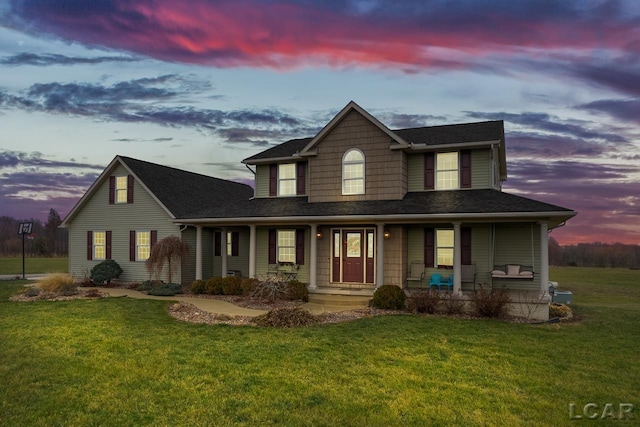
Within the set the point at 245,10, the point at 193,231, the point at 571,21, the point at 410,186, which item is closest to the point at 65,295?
the point at 193,231

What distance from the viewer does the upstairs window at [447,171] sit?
17.2 metres

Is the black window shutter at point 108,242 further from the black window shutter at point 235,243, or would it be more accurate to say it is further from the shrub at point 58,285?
the black window shutter at point 235,243

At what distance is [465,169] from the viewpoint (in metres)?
17.0

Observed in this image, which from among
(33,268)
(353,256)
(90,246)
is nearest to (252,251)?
(353,256)

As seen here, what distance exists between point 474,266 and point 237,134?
61.4 ft

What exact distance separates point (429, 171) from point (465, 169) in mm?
1378

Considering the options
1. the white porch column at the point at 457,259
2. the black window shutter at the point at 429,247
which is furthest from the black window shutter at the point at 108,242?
the white porch column at the point at 457,259

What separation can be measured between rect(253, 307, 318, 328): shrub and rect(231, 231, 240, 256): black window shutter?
1016cm

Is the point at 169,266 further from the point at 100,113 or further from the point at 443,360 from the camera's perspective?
the point at 443,360

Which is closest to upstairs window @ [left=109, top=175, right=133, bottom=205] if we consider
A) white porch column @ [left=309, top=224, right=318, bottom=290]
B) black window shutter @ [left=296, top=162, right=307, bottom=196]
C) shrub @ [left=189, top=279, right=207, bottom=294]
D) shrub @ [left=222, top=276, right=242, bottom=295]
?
shrub @ [left=189, top=279, right=207, bottom=294]

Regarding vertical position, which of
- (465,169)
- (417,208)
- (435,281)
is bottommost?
(435,281)

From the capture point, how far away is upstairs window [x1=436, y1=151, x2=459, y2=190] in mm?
17156

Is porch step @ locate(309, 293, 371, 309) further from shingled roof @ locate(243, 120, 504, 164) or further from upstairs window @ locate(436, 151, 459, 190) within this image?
shingled roof @ locate(243, 120, 504, 164)

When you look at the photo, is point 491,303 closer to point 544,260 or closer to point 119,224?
point 544,260
